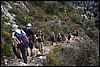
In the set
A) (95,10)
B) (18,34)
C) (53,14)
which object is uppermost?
(18,34)

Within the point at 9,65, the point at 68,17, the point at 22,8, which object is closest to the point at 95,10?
the point at 68,17

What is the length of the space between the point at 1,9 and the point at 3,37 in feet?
18.4

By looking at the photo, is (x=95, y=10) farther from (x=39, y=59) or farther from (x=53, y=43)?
(x=39, y=59)

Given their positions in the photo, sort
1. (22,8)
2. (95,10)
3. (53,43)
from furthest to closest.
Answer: (95,10)
(22,8)
(53,43)

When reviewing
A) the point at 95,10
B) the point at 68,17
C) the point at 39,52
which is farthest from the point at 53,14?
the point at 95,10

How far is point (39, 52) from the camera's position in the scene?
1174 centimetres

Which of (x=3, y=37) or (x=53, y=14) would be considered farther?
(x=53, y=14)

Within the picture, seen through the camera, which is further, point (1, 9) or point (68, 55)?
point (1, 9)

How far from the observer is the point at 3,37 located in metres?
11.6

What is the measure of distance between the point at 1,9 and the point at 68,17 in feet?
43.7

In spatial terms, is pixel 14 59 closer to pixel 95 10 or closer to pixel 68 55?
pixel 68 55

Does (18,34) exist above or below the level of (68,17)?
above

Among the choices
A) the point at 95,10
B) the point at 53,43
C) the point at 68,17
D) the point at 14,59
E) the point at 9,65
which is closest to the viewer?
the point at 9,65

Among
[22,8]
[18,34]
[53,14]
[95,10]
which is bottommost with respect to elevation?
[95,10]
